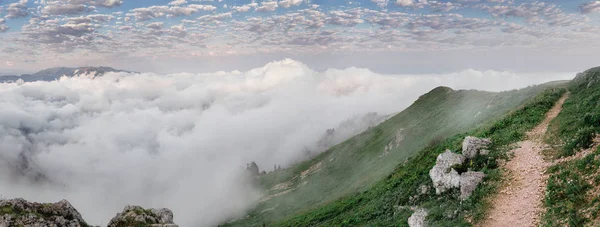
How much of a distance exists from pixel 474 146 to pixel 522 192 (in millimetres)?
9951

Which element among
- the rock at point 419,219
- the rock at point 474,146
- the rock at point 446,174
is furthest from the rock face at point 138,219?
the rock at point 474,146

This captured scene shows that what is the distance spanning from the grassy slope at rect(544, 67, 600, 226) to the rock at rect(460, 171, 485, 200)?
5.47 meters

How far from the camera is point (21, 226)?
22.2 meters

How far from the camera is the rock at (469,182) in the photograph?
28.7 m

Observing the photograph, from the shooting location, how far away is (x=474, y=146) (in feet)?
115

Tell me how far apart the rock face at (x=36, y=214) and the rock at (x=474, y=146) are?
3964cm

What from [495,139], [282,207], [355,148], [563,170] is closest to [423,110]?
[355,148]

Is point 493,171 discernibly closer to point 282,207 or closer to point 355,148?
point 282,207

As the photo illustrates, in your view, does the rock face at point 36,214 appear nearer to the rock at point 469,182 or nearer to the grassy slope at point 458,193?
the grassy slope at point 458,193

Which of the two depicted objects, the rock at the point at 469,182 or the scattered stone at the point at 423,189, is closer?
the rock at the point at 469,182

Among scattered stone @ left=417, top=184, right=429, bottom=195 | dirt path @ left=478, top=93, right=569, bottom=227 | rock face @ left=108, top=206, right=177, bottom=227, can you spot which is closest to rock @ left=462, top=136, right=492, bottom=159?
dirt path @ left=478, top=93, right=569, bottom=227

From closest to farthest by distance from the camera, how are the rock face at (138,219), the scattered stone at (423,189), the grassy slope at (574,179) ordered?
1. the grassy slope at (574,179)
2. the rock face at (138,219)
3. the scattered stone at (423,189)

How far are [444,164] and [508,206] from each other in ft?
33.7

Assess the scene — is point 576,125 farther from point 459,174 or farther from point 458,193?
point 458,193
